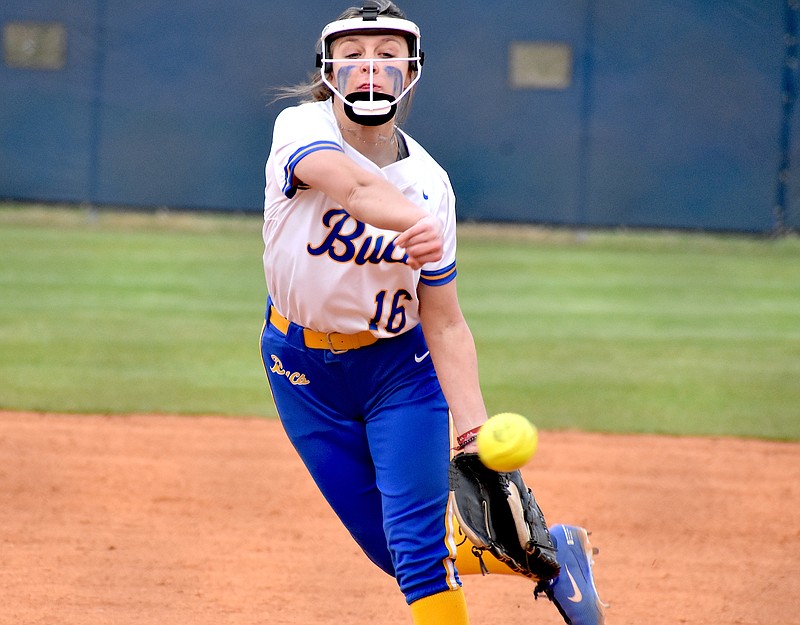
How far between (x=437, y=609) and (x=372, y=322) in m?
0.70

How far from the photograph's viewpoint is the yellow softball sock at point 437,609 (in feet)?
9.03

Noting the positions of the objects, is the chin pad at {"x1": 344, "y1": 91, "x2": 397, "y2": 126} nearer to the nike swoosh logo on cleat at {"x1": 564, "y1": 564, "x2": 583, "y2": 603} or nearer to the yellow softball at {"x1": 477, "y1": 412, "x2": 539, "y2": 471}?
the yellow softball at {"x1": 477, "y1": 412, "x2": 539, "y2": 471}

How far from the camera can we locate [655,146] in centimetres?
1260

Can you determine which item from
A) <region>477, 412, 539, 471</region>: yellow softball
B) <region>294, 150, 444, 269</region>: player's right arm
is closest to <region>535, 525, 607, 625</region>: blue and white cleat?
<region>477, 412, 539, 471</region>: yellow softball

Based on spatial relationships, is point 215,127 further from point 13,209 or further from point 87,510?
point 87,510

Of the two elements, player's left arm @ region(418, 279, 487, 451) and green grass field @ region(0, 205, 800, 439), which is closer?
player's left arm @ region(418, 279, 487, 451)

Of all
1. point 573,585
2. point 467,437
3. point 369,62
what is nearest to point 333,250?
point 369,62

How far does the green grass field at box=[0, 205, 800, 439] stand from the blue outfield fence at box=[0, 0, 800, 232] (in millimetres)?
542

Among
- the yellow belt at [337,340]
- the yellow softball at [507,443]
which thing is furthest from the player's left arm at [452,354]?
the yellow softball at [507,443]

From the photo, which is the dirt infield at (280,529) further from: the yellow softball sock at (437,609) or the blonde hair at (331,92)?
the blonde hair at (331,92)

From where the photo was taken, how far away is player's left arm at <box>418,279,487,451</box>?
111 inches

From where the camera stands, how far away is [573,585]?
3.18 meters

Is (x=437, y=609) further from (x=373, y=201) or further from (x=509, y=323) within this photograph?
(x=509, y=323)

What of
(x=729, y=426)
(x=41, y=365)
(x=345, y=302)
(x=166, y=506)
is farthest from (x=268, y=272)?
(x=41, y=365)
